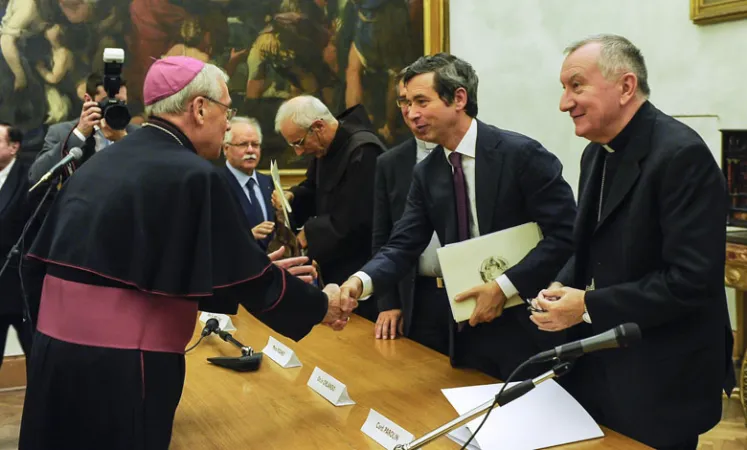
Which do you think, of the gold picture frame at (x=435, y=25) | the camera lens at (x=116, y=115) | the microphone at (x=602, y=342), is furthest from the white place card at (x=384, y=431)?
the gold picture frame at (x=435, y=25)

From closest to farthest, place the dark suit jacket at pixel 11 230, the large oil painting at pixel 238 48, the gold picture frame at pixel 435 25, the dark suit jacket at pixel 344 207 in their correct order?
the dark suit jacket at pixel 344 207, the dark suit jacket at pixel 11 230, the large oil painting at pixel 238 48, the gold picture frame at pixel 435 25

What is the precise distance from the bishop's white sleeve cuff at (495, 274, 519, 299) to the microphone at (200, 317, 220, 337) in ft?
4.40

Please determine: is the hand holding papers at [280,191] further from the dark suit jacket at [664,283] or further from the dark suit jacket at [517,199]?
the dark suit jacket at [664,283]

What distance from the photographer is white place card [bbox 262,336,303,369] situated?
3.06 m

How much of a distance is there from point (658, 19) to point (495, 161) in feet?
12.7

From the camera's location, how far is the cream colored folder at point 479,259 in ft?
9.11

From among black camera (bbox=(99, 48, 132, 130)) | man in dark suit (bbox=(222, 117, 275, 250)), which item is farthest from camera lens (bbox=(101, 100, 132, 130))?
man in dark suit (bbox=(222, 117, 275, 250))


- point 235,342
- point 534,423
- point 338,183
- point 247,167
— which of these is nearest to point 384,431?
point 534,423

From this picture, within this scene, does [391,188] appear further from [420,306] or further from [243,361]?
[243,361]

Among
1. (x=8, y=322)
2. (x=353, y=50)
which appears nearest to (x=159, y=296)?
(x=8, y=322)

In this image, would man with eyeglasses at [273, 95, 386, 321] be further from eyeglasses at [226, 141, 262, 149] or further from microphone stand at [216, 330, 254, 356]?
microphone stand at [216, 330, 254, 356]

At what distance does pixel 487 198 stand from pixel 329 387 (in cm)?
93

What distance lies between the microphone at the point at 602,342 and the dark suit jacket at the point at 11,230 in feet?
11.8

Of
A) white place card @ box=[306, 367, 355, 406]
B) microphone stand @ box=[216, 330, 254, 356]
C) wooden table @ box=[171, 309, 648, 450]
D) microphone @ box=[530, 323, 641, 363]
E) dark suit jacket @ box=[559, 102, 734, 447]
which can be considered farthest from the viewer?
microphone stand @ box=[216, 330, 254, 356]
